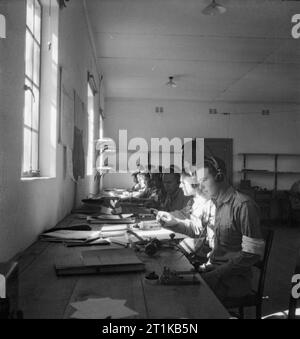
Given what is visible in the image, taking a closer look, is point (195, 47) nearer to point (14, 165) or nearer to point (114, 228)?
point (114, 228)

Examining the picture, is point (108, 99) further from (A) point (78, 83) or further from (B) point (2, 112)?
(B) point (2, 112)

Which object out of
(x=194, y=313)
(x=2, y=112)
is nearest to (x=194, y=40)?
(x=2, y=112)

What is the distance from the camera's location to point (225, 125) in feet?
31.9

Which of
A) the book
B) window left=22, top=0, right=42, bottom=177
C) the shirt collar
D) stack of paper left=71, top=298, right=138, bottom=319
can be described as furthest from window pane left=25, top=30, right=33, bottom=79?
stack of paper left=71, top=298, right=138, bottom=319

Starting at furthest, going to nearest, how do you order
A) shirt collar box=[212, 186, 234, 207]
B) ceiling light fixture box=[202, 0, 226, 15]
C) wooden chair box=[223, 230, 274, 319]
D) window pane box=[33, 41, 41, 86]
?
1. ceiling light fixture box=[202, 0, 226, 15]
2. window pane box=[33, 41, 41, 86]
3. shirt collar box=[212, 186, 234, 207]
4. wooden chair box=[223, 230, 274, 319]

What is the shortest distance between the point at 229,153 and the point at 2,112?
8470mm

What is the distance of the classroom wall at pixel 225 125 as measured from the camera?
9500 millimetres

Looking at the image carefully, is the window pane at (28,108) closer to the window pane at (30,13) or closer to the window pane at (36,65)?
the window pane at (36,65)

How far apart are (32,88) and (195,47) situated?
3.71 meters

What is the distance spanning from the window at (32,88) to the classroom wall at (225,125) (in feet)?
22.3

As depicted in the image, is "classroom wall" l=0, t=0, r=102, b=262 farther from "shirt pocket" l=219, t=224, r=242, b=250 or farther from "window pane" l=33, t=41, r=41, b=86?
"shirt pocket" l=219, t=224, r=242, b=250

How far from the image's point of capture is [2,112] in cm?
153

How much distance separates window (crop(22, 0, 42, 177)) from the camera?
2.33 m

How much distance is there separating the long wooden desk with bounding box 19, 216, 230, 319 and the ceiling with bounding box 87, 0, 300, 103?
3.43 meters
